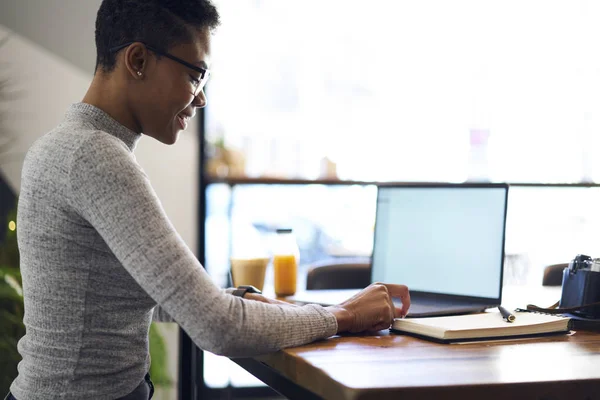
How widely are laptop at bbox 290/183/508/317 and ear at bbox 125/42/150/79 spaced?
745mm

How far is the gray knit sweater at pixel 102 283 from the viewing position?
1.09 metres

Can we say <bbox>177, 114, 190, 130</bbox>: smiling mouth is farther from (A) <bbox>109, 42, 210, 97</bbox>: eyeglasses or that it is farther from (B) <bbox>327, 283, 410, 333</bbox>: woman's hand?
(B) <bbox>327, 283, 410, 333</bbox>: woman's hand

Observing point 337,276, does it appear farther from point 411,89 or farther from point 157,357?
→ point 411,89

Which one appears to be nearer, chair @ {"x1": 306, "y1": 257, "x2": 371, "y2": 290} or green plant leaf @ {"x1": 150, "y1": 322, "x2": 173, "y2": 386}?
chair @ {"x1": 306, "y1": 257, "x2": 371, "y2": 290}

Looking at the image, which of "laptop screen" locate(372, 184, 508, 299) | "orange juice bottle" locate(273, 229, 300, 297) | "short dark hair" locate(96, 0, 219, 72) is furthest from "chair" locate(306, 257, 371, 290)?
"short dark hair" locate(96, 0, 219, 72)

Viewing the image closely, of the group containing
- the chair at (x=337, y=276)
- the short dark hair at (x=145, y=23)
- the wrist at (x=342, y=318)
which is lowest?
the chair at (x=337, y=276)

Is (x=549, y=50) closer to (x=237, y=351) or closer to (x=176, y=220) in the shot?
(x=176, y=220)

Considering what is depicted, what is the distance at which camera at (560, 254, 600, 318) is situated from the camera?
1496 mm

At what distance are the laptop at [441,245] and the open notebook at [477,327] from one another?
0.35ft

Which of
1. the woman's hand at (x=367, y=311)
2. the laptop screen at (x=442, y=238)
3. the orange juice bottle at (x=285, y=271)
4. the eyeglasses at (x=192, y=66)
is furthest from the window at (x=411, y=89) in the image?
the woman's hand at (x=367, y=311)

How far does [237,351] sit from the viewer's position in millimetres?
1130

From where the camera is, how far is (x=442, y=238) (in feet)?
5.82

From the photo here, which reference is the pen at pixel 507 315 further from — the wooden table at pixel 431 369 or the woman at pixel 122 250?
the woman at pixel 122 250

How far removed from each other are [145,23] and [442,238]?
0.92m
